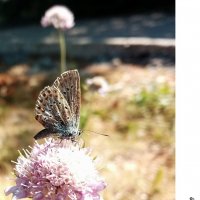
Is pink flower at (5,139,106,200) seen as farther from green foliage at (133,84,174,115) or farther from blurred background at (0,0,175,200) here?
green foliage at (133,84,174,115)

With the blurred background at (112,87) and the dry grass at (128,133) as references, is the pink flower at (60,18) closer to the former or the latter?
the blurred background at (112,87)

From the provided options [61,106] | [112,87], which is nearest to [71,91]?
[61,106]

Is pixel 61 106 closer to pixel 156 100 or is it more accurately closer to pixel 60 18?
pixel 60 18

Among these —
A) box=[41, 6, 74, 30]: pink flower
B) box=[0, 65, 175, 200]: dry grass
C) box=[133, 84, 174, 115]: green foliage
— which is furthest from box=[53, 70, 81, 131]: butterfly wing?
box=[133, 84, 174, 115]: green foliage

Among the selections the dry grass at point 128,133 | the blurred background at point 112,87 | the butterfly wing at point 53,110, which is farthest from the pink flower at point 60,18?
the butterfly wing at point 53,110

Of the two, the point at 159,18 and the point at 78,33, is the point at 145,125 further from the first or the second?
the point at 159,18

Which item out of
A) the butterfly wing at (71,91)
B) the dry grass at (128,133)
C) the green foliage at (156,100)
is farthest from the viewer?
the green foliage at (156,100)
